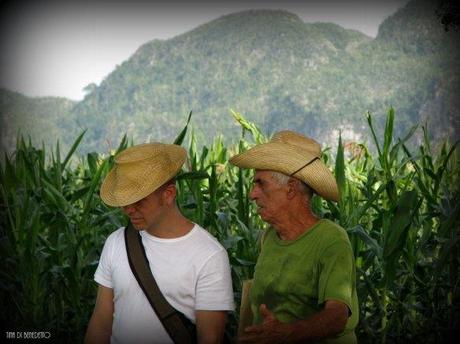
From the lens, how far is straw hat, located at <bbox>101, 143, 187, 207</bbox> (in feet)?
8.52

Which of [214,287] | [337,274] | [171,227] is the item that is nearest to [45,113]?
[171,227]

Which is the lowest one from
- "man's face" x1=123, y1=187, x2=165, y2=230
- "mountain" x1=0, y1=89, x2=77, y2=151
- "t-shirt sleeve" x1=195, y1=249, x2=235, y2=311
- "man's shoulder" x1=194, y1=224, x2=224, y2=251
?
"t-shirt sleeve" x1=195, y1=249, x2=235, y2=311

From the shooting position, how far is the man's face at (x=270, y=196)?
8.24ft

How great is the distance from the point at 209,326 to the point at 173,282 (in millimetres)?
180

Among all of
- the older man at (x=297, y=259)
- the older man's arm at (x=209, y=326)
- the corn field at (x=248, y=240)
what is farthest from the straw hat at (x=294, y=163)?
the corn field at (x=248, y=240)

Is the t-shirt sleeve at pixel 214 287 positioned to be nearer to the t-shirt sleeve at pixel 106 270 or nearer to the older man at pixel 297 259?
the older man at pixel 297 259

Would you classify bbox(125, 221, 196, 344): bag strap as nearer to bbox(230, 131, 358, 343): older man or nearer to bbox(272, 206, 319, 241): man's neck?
bbox(230, 131, 358, 343): older man

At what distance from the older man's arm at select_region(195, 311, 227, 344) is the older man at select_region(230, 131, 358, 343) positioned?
0.45ft

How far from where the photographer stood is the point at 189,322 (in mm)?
2541

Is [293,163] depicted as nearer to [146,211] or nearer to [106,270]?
[146,211]

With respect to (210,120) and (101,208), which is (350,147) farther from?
(210,120)

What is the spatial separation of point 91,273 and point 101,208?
546 millimetres

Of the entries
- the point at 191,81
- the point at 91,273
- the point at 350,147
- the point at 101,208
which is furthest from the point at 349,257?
the point at 191,81

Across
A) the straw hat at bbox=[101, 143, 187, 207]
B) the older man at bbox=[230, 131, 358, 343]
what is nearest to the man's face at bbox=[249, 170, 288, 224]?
the older man at bbox=[230, 131, 358, 343]
